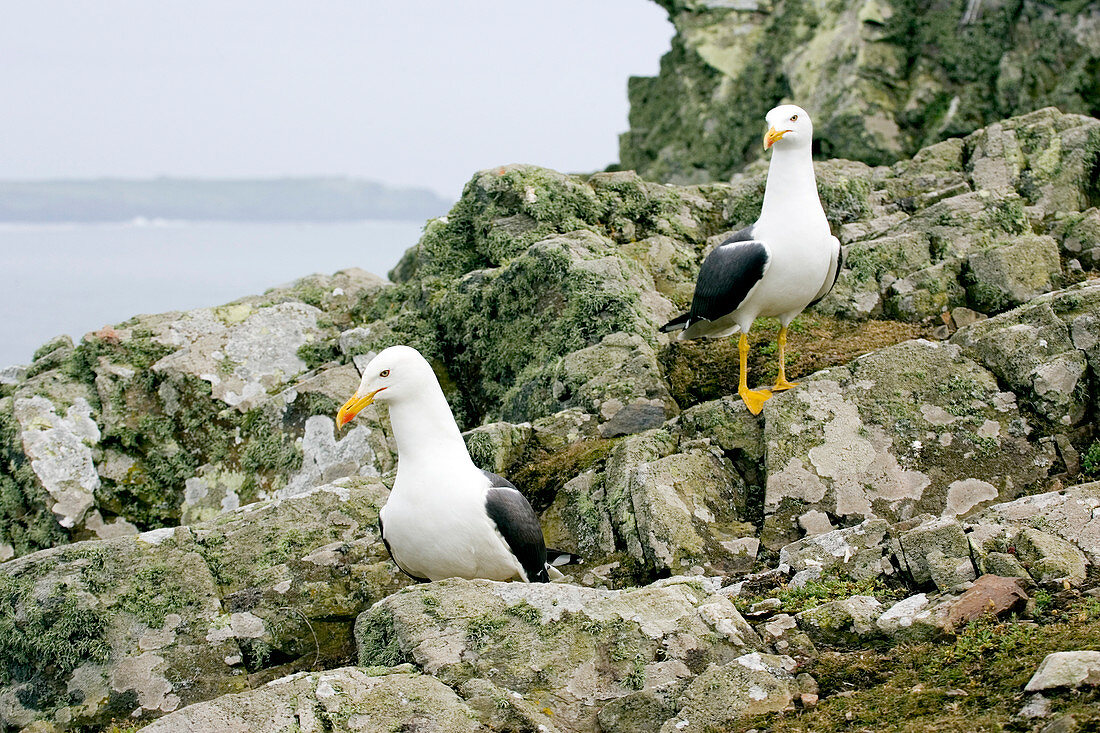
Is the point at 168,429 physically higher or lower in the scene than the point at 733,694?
higher

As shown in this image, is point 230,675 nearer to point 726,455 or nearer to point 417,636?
point 417,636

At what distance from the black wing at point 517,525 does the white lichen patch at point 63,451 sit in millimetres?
4407

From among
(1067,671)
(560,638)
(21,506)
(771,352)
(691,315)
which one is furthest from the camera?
(21,506)

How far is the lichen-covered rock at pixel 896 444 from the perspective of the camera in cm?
655

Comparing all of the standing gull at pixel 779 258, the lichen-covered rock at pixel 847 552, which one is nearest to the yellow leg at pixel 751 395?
the standing gull at pixel 779 258

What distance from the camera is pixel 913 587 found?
5391 millimetres

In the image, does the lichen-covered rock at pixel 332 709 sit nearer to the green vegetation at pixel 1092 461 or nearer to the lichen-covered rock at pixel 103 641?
the lichen-covered rock at pixel 103 641

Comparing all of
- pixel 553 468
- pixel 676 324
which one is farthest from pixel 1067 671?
pixel 676 324

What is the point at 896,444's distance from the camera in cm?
679

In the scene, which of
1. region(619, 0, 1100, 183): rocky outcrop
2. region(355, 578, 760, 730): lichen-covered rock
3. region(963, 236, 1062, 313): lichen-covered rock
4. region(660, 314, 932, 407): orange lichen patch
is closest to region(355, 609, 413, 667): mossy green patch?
region(355, 578, 760, 730): lichen-covered rock

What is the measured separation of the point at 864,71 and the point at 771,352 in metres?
18.7

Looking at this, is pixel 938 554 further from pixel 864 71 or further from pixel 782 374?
pixel 864 71

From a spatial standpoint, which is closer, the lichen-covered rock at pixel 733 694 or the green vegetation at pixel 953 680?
the green vegetation at pixel 953 680

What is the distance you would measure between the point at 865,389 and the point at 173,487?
5.94 meters
